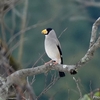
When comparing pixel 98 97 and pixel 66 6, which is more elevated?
pixel 98 97

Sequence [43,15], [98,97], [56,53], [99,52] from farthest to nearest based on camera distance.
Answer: [43,15] → [99,52] → [56,53] → [98,97]

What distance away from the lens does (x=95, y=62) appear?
1745 cm

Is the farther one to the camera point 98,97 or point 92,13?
point 92,13

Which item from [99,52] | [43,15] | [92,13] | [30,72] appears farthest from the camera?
[43,15]

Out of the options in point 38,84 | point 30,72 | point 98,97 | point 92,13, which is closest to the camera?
point 98,97

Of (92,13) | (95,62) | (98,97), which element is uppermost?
(98,97)

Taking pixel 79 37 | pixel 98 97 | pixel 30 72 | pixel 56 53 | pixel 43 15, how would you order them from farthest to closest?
pixel 79 37 → pixel 43 15 → pixel 56 53 → pixel 30 72 → pixel 98 97

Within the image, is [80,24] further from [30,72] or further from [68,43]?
[30,72]

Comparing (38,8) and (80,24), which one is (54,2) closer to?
(38,8)

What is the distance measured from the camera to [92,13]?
56.7ft

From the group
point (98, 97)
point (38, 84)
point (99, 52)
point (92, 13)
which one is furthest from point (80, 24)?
point (98, 97)

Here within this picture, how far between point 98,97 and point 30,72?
0.70 meters

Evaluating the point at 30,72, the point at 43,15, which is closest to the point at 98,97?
the point at 30,72

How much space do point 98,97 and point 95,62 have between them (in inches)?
515
